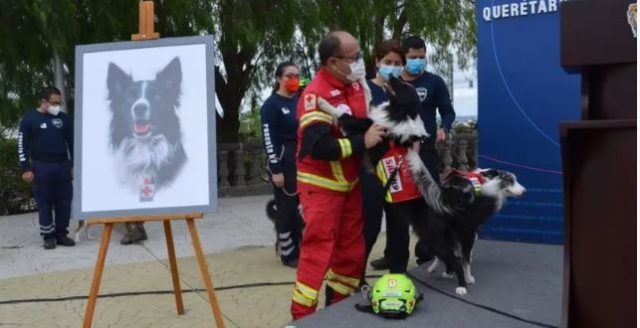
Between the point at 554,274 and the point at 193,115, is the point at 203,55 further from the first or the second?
the point at 554,274

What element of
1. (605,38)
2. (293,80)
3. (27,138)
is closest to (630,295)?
(605,38)

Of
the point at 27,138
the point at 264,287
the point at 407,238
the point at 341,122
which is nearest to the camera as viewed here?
the point at 341,122

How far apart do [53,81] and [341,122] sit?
718cm

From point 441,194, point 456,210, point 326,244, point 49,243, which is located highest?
point 441,194

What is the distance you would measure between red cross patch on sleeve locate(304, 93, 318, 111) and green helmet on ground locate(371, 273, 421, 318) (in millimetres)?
1029

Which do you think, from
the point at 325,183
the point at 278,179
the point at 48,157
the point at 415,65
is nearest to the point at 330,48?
the point at 325,183

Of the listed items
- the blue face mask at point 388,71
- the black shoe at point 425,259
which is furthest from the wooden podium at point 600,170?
the black shoe at point 425,259

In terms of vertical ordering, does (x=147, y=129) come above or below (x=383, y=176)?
above

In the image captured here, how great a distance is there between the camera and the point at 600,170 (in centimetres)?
288

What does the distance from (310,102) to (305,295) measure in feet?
3.31

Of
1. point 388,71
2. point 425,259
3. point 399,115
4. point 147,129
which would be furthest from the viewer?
point 425,259

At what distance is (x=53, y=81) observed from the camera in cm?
977

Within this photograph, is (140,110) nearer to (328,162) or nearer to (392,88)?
(328,162)

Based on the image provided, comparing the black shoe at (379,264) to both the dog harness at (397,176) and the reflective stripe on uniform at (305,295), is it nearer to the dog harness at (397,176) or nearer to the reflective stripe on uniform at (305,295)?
the dog harness at (397,176)
